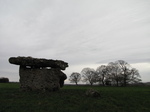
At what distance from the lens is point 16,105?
8.77 m

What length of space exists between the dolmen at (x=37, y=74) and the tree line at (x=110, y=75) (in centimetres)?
4233

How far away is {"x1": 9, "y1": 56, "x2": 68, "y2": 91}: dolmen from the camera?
1470cm

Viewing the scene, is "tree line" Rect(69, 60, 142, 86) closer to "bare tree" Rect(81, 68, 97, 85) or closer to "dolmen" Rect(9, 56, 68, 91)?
"bare tree" Rect(81, 68, 97, 85)

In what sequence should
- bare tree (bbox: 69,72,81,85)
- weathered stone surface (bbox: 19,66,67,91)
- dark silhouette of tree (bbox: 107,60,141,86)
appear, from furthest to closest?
bare tree (bbox: 69,72,81,85)
dark silhouette of tree (bbox: 107,60,141,86)
weathered stone surface (bbox: 19,66,67,91)

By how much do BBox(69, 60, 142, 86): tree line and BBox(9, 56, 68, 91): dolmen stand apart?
139 feet

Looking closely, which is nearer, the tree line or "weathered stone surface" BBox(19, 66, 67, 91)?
"weathered stone surface" BBox(19, 66, 67, 91)

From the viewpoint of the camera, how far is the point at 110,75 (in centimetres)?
5800

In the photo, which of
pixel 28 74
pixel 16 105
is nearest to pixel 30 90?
pixel 28 74

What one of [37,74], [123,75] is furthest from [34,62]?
[123,75]

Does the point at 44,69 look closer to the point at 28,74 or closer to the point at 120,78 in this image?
the point at 28,74

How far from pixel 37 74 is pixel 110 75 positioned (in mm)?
47355

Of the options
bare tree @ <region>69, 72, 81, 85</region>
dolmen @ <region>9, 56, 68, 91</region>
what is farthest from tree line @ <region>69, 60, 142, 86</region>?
dolmen @ <region>9, 56, 68, 91</region>

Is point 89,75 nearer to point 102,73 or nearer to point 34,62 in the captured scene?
point 102,73

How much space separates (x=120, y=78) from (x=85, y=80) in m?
22.4
